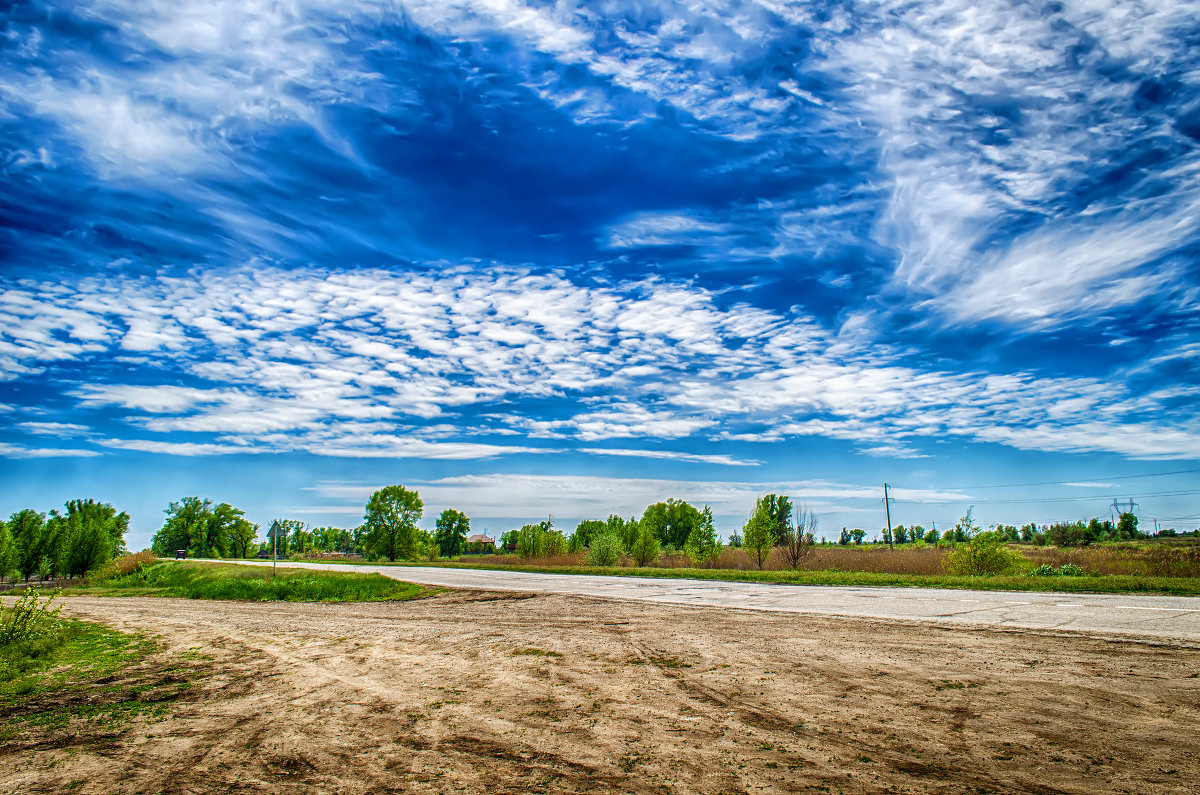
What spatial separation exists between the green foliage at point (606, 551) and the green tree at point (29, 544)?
3368cm

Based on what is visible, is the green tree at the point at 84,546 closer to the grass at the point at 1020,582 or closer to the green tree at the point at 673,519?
the grass at the point at 1020,582

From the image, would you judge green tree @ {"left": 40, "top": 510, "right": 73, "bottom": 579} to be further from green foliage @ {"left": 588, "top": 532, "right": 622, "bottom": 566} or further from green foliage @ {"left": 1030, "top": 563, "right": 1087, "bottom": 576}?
green foliage @ {"left": 1030, "top": 563, "right": 1087, "bottom": 576}

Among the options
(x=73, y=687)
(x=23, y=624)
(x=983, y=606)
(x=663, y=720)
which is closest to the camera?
(x=663, y=720)

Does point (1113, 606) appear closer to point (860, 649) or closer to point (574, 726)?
point (860, 649)

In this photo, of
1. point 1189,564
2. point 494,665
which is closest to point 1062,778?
point 494,665

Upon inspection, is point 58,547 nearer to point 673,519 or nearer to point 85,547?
point 85,547

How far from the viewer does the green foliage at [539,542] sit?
53781 millimetres

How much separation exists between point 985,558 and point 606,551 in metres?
24.0

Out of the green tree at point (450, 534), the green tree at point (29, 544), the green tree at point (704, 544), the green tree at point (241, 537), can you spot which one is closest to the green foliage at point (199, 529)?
the green tree at point (241, 537)

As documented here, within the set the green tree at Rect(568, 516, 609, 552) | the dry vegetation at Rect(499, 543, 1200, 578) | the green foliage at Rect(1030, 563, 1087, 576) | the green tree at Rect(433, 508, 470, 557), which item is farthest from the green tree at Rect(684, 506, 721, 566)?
the green tree at Rect(433, 508, 470, 557)

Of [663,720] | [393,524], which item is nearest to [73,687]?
[663,720]

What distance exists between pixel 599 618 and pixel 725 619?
2.61m

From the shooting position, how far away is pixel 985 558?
25500mm

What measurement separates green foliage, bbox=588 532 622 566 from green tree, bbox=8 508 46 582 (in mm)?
33683
